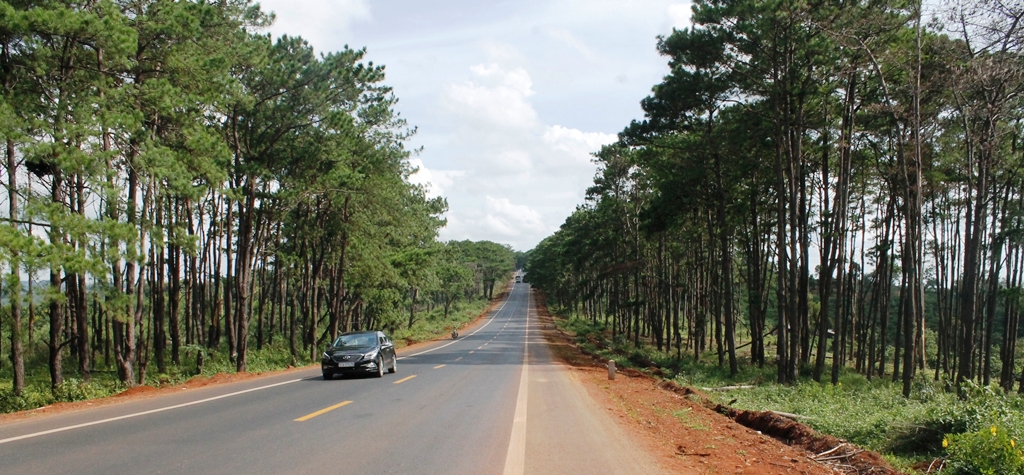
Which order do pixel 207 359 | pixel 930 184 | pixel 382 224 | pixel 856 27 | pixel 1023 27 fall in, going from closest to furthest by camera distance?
pixel 1023 27 → pixel 856 27 → pixel 930 184 → pixel 207 359 → pixel 382 224

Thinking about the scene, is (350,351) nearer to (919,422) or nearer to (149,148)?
(149,148)

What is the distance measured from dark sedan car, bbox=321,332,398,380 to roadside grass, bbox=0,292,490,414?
4719mm

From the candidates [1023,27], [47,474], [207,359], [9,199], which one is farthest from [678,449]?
[207,359]

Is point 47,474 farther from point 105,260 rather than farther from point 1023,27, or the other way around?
point 1023,27

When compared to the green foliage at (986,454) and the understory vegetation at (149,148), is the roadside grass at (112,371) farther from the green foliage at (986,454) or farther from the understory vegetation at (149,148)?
the green foliage at (986,454)

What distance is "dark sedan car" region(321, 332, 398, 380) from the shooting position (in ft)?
62.1

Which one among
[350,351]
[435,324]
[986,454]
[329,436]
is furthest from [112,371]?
[435,324]

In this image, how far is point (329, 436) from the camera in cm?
883

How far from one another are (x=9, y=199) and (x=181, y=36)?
5978 mm

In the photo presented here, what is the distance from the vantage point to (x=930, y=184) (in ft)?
81.9

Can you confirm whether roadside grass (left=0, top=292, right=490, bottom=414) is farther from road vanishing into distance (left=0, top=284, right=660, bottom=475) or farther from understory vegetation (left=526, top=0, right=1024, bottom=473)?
understory vegetation (left=526, top=0, right=1024, bottom=473)

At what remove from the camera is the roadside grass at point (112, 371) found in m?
14.6

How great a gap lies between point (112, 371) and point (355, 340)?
47.2 feet

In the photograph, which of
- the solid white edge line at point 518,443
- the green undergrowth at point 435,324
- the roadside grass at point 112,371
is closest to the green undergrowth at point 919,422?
the solid white edge line at point 518,443
